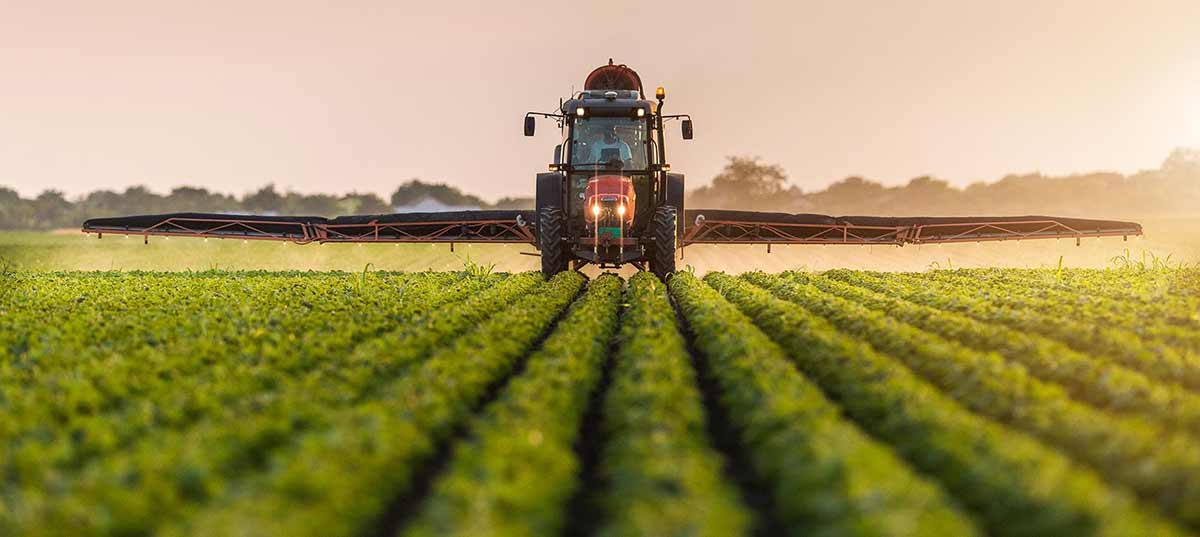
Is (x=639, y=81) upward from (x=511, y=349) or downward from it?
upward

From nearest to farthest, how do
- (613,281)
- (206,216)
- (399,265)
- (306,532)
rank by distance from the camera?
1. (306,532)
2. (613,281)
3. (206,216)
4. (399,265)

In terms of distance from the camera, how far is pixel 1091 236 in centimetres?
2430

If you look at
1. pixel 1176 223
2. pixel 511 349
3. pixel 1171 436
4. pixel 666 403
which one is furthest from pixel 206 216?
pixel 1176 223

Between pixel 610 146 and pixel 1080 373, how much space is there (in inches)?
486

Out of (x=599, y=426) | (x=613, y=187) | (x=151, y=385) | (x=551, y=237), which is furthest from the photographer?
(x=551, y=237)

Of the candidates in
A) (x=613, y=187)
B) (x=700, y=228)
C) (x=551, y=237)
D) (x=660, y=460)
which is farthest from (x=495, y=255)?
(x=660, y=460)

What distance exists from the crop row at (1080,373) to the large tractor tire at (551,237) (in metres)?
9.40

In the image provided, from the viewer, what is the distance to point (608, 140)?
18453 millimetres

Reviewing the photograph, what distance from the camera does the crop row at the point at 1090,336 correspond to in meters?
7.63

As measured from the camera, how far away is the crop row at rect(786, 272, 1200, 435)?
624 cm

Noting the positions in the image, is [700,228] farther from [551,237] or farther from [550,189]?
[551,237]

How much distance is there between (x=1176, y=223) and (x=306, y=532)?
48124 millimetres

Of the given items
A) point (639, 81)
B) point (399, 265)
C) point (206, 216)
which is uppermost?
point (639, 81)

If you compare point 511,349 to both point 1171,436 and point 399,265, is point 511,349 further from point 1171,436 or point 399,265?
point 399,265
